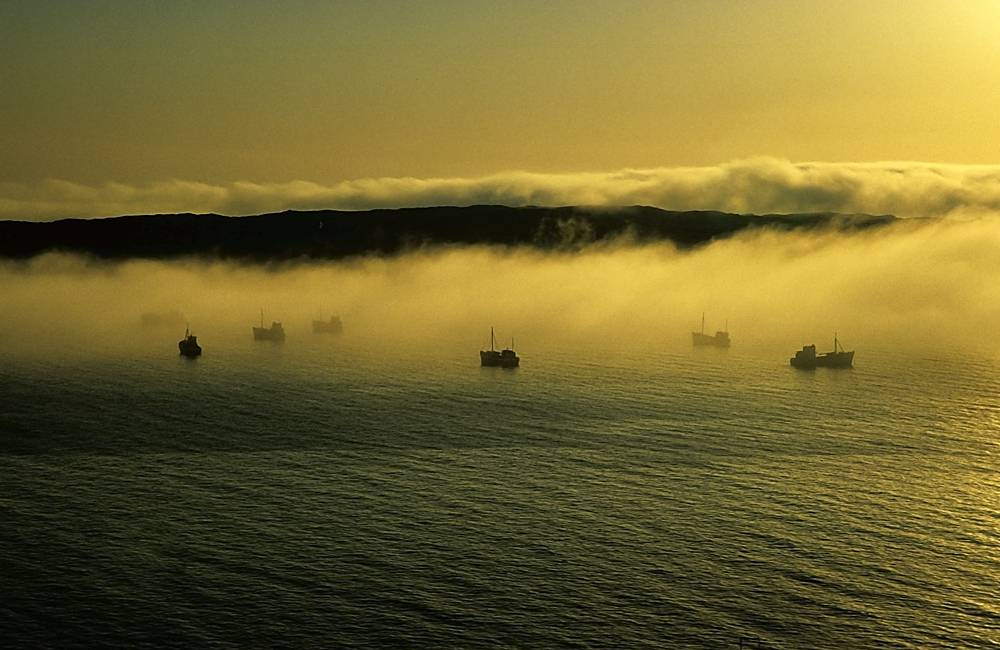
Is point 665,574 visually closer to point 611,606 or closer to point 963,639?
point 611,606

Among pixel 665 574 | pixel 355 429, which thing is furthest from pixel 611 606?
pixel 355 429

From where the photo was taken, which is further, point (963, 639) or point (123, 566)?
point (123, 566)

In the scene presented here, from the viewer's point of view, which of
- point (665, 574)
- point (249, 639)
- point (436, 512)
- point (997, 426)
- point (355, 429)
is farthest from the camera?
point (997, 426)

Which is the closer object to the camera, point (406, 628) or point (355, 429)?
point (406, 628)

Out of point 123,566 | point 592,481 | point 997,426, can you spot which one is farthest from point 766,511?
point 997,426

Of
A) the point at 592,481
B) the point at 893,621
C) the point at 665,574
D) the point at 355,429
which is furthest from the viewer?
the point at 355,429

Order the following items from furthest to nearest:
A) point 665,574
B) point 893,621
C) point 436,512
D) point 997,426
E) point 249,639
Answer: point 997,426 < point 436,512 < point 665,574 < point 893,621 < point 249,639
